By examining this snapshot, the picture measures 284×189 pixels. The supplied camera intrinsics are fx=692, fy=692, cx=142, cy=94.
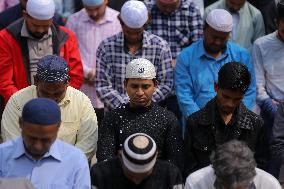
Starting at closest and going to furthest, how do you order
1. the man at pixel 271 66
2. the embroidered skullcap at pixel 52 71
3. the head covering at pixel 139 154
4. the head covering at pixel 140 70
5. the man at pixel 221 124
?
the head covering at pixel 139 154, the embroidered skullcap at pixel 52 71, the man at pixel 221 124, the head covering at pixel 140 70, the man at pixel 271 66

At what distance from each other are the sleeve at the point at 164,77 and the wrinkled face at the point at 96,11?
1012 millimetres

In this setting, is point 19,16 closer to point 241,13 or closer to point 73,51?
point 73,51

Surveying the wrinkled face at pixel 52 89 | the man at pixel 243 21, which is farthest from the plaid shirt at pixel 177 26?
the wrinkled face at pixel 52 89

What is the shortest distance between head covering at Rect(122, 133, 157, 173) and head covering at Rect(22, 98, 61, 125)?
0.52 metres

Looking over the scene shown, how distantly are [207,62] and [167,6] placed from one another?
3.04ft

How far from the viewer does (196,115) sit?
5438 millimetres

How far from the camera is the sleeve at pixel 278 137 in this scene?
5652 mm

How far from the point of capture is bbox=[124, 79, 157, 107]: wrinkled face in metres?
5.44

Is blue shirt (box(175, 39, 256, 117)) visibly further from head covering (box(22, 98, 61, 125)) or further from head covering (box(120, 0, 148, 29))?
head covering (box(22, 98, 61, 125))

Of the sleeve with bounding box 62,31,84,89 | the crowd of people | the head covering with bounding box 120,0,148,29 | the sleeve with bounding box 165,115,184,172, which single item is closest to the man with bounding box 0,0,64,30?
the crowd of people

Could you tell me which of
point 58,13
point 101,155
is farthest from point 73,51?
point 101,155

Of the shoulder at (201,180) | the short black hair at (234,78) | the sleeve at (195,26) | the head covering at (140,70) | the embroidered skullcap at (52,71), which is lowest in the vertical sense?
the sleeve at (195,26)

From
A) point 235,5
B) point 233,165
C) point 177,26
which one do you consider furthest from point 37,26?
point 233,165

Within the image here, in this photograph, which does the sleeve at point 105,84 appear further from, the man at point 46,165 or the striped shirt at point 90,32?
the man at point 46,165
